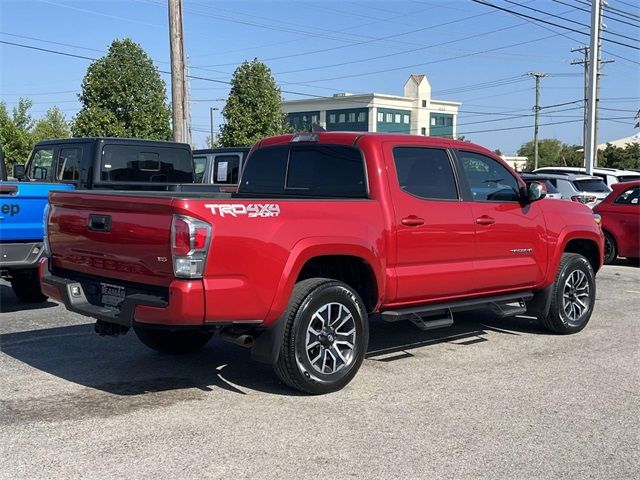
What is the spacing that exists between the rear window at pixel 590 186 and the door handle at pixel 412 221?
13.8 meters

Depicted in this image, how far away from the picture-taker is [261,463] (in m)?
4.10

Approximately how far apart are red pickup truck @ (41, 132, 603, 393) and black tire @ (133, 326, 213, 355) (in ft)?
0.05

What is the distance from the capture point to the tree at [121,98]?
28312 millimetres

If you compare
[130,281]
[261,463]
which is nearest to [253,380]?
[130,281]

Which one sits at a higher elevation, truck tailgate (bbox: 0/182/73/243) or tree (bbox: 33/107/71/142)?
tree (bbox: 33/107/71/142)

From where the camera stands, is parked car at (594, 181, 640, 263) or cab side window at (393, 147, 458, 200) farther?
parked car at (594, 181, 640, 263)

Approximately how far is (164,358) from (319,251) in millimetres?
2098

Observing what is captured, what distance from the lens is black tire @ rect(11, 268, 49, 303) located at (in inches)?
354

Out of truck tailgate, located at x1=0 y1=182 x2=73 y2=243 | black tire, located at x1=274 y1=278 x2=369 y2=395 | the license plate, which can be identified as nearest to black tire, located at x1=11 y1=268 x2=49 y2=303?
truck tailgate, located at x1=0 y1=182 x2=73 y2=243

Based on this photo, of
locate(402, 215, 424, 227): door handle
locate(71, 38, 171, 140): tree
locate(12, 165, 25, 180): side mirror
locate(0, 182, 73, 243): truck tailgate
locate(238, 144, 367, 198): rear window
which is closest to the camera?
locate(402, 215, 424, 227): door handle

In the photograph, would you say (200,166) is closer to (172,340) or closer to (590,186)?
(172,340)

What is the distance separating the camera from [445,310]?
251 inches

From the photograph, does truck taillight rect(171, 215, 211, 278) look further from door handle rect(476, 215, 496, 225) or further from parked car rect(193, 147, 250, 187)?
parked car rect(193, 147, 250, 187)

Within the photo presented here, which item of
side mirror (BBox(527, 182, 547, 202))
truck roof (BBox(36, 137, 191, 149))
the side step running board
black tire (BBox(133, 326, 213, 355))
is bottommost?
black tire (BBox(133, 326, 213, 355))
